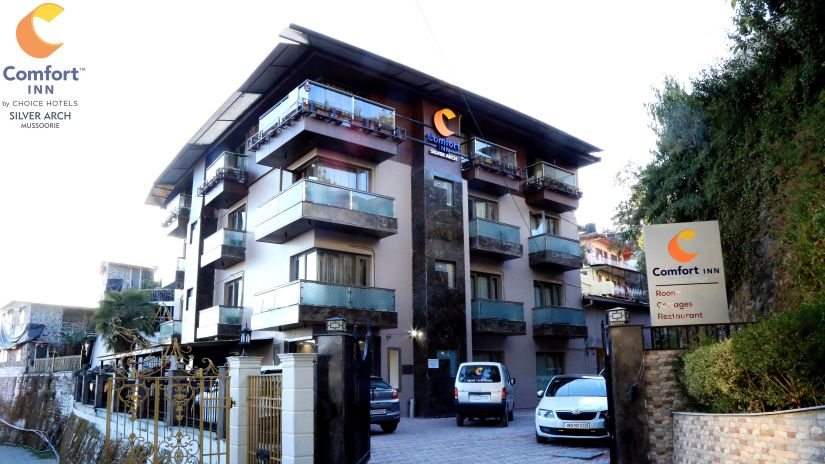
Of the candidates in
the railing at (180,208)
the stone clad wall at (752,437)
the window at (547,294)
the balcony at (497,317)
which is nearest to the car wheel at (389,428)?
the balcony at (497,317)

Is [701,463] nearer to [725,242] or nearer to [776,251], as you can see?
[776,251]

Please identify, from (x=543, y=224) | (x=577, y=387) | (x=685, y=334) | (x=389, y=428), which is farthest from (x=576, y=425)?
(x=543, y=224)

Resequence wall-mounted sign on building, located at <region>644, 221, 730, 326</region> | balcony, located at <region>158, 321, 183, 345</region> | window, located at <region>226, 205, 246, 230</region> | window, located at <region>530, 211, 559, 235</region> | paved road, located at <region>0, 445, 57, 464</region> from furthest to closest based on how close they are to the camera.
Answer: balcony, located at <region>158, 321, 183, 345</region>
window, located at <region>530, 211, 559, 235</region>
paved road, located at <region>0, 445, 57, 464</region>
window, located at <region>226, 205, 246, 230</region>
wall-mounted sign on building, located at <region>644, 221, 730, 326</region>

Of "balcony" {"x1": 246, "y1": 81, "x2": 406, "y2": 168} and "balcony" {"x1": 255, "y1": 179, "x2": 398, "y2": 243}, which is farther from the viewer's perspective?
"balcony" {"x1": 246, "y1": 81, "x2": 406, "y2": 168}

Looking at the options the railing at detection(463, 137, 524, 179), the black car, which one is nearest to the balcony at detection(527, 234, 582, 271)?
the railing at detection(463, 137, 524, 179)

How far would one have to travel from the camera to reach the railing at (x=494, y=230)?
83.0ft

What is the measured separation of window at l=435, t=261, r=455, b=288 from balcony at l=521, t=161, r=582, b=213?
262 inches

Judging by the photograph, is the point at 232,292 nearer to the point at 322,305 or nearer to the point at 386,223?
the point at 322,305

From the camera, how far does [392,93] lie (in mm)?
24172

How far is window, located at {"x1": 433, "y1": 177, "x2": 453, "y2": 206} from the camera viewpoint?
966 inches

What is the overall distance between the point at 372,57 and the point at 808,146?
1449cm

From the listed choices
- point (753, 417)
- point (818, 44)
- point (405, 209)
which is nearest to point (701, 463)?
point (753, 417)

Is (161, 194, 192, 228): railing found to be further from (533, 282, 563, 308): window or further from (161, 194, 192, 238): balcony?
(533, 282, 563, 308): window

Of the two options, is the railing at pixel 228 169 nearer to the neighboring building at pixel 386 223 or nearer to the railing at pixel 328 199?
the neighboring building at pixel 386 223
